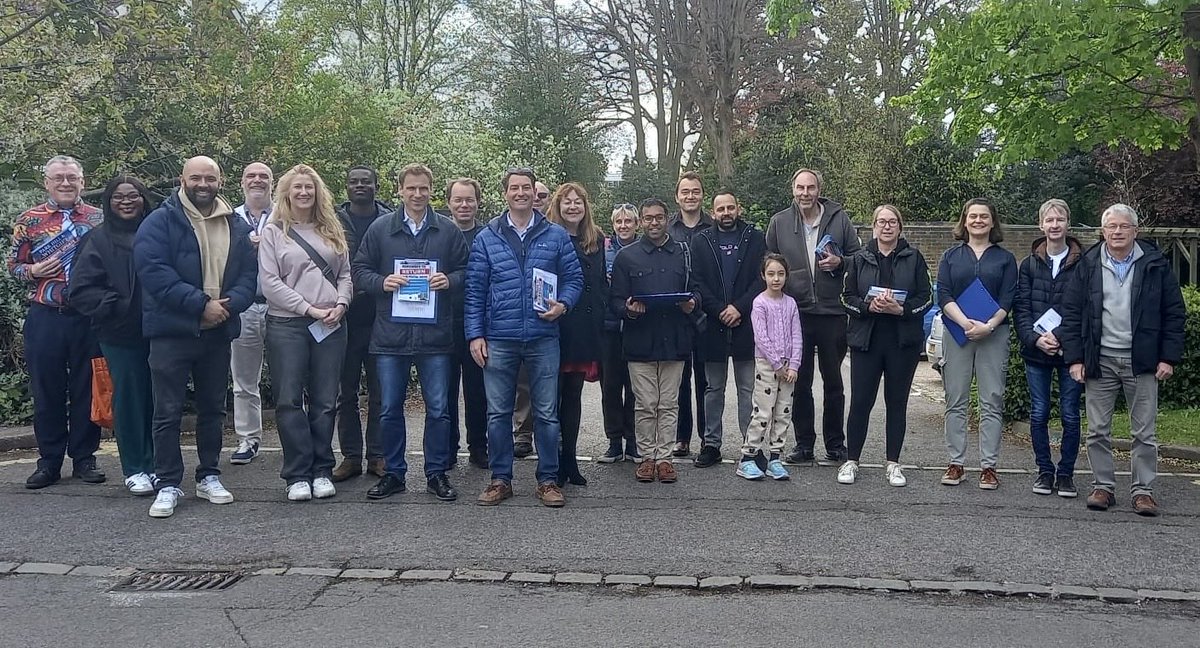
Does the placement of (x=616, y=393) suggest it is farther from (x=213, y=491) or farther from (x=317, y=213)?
(x=213, y=491)

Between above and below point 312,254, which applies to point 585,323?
below

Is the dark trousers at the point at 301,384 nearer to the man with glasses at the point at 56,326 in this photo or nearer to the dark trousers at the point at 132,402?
the dark trousers at the point at 132,402

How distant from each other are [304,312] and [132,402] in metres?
1.38

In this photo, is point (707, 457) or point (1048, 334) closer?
point (1048, 334)

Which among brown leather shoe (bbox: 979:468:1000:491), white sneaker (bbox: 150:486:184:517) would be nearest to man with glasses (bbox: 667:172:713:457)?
brown leather shoe (bbox: 979:468:1000:491)

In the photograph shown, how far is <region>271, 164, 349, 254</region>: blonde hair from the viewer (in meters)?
7.00

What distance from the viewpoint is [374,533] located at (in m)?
6.30

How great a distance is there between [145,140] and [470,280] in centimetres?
742

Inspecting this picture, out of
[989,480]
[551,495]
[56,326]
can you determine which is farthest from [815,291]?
[56,326]

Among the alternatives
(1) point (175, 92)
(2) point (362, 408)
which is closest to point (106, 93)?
(1) point (175, 92)

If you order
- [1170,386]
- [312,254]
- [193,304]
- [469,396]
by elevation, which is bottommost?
[1170,386]

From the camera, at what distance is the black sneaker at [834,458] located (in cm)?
830

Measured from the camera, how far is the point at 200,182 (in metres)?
6.80

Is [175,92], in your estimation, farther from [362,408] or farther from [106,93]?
[362,408]
